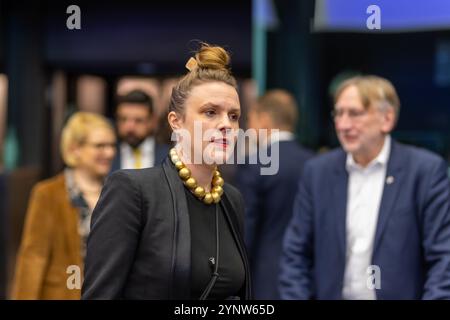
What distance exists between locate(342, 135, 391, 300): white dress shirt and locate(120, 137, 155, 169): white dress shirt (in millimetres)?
783

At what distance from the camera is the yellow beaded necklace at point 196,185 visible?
168 centimetres

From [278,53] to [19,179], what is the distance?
252 cm

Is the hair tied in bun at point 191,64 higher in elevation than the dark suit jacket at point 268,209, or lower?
higher

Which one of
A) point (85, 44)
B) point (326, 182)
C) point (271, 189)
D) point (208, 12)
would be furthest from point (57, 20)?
point (326, 182)

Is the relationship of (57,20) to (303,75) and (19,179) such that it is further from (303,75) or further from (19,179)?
(303,75)

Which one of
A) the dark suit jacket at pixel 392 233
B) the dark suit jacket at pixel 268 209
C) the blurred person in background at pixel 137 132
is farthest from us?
the dark suit jacket at pixel 268 209

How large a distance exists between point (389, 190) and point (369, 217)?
0.13 m

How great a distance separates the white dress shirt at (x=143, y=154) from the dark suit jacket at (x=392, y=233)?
651 millimetres

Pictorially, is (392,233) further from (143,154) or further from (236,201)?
(236,201)

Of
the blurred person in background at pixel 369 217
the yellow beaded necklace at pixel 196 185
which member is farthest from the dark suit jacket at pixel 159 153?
the yellow beaded necklace at pixel 196 185

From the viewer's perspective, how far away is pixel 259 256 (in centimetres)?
433

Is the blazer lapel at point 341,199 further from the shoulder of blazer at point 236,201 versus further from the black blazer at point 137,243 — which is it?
the black blazer at point 137,243

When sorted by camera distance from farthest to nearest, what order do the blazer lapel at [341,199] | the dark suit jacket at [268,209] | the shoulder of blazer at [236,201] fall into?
the dark suit jacket at [268,209], the blazer lapel at [341,199], the shoulder of blazer at [236,201]

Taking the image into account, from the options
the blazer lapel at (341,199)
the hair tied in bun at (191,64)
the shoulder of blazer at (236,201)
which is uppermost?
the hair tied in bun at (191,64)
